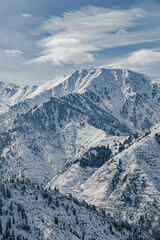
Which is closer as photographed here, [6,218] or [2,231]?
[2,231]

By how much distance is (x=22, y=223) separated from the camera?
198 metres

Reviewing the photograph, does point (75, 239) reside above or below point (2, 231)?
below

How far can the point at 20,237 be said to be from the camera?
183 m

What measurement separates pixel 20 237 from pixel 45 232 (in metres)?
20.0

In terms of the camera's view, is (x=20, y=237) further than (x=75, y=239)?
No

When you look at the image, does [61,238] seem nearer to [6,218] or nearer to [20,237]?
[20,237]

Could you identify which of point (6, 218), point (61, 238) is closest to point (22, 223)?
point (6, 218)

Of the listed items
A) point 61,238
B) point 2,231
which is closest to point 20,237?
point 2,231

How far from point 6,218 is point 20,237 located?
20.0 metres

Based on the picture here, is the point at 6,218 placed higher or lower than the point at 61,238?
higher

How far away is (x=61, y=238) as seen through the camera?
194 m

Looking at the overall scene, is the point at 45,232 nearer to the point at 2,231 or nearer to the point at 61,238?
the point at 61,238

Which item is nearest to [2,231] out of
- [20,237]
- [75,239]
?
[20,237]

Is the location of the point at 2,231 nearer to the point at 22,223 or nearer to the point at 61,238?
the point at 22,223
